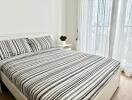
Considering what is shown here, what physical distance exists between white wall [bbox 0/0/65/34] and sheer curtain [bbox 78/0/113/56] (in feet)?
2.13

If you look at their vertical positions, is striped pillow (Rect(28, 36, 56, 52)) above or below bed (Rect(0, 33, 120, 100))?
above

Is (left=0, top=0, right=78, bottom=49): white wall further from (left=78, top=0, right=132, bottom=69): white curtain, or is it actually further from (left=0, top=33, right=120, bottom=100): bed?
(left=0, top=33, right=120, bottom=100): bed

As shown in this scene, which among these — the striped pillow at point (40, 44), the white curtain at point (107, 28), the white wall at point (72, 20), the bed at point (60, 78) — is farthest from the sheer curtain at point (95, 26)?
the bed at point (60, 78)

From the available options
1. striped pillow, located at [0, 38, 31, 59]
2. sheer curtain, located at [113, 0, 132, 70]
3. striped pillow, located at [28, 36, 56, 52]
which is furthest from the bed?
sheer curtain, located at [113, 0, 132, 70]

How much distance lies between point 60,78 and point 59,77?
0.03 m

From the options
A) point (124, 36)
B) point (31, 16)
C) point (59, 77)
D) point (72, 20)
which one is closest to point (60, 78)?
point (59, 77)

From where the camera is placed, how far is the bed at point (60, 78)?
1.14 m

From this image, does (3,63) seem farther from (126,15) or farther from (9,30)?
(126,15)

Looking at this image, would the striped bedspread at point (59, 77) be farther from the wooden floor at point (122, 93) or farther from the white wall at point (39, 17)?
the white wall at point (39, 17)

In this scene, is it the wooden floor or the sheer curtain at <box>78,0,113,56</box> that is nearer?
the wooden floor

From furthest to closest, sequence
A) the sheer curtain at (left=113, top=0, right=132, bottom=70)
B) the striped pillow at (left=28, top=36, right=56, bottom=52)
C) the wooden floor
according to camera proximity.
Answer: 1. the sheer curtain at (left=113, top=0, right=132, bottom=70)
2. the striped pillow at (left=28, top=36, right=56, bottom=52)
3. the wooden floor

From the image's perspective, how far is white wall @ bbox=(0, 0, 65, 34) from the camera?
8.01 ft

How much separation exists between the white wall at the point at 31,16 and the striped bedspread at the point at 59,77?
93 cm

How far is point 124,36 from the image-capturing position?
2.78m
